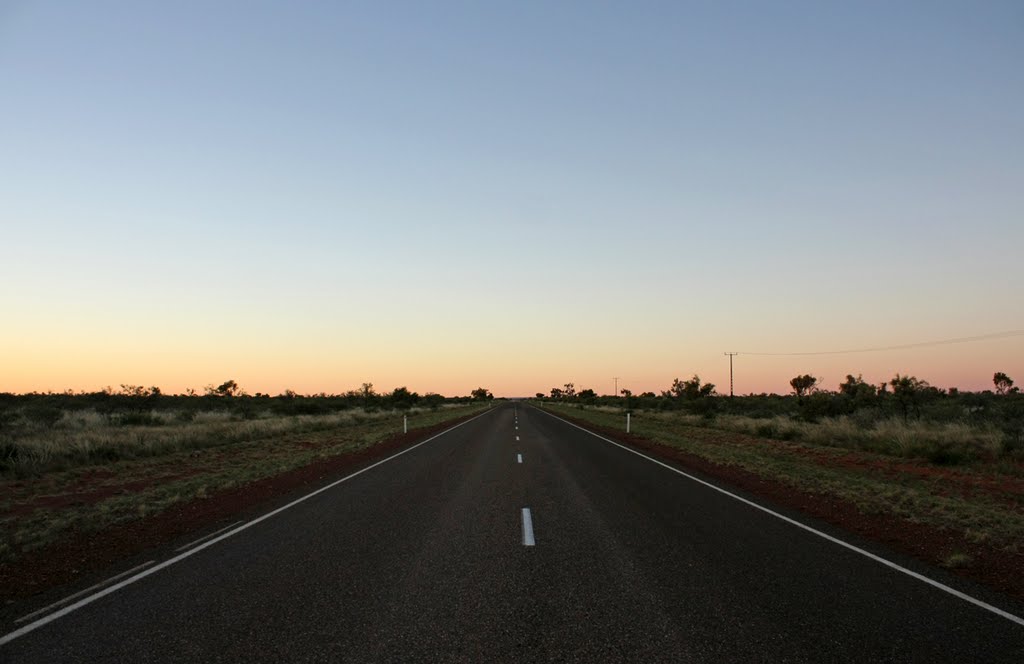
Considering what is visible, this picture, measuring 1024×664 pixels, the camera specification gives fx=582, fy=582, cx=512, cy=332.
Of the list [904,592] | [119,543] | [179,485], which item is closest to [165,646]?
[119,543]

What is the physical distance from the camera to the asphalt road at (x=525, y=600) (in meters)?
4.28

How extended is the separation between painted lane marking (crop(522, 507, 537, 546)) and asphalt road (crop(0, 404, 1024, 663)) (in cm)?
7

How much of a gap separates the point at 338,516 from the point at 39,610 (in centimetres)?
427

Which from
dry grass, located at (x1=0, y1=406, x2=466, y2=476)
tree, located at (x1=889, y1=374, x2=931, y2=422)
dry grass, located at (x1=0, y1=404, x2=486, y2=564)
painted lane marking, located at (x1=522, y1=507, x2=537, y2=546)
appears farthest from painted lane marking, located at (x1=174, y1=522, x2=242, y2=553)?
tree, located at (x1=889, y1=374, x2=931, y2=422)

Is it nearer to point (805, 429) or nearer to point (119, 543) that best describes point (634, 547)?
point (119, 543)

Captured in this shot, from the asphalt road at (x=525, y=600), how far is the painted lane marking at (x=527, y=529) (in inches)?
2.6

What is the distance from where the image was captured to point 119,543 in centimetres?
805

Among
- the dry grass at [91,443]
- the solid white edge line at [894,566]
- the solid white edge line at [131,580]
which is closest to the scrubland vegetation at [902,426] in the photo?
the solid white edge line at [894,566]

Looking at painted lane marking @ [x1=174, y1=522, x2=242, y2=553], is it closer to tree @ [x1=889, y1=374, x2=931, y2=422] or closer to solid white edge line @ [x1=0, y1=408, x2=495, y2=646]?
solid white edge line @ [x1=0, y1=408, x2=495, y2=646]

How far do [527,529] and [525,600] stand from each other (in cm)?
294

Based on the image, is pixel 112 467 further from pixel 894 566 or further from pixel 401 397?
pixel 401 397

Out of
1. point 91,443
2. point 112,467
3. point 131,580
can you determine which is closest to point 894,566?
point 131,580

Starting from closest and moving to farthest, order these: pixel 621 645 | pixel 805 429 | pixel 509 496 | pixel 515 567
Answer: pixel 621 645, pixel 515 567, pixel 509 496, pixel 805 429

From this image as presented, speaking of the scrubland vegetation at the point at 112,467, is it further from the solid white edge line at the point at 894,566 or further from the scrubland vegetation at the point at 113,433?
the solid white edge line at the point at 894,566
